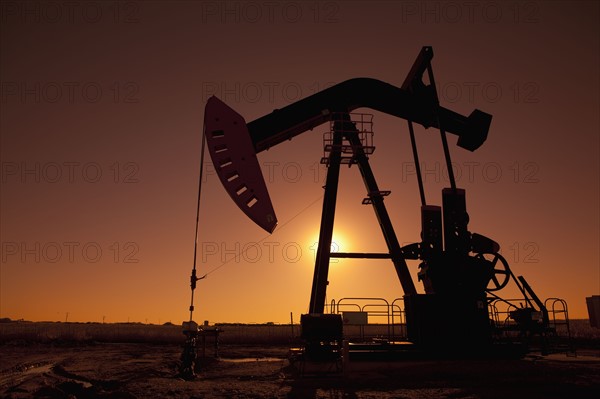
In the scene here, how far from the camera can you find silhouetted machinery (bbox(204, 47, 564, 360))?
33.6 ft

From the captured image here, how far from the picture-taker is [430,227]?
11703 mm

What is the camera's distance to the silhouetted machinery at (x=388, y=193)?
10.2m

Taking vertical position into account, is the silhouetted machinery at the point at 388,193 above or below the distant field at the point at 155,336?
above

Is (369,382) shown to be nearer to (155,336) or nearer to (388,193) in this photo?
(388,193)

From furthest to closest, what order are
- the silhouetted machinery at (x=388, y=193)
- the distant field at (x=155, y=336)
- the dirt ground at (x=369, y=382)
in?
the distant field at (x=155, y=336), the silhouetted machinery at (x=388, y=193), the dirt ground at (x=369, y=382)

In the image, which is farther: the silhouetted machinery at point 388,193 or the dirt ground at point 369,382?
the silhouetted machinery at point 388,193

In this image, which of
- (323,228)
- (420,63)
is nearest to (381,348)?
(323,228)

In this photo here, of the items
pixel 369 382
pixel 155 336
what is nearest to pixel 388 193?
pixel 369 382

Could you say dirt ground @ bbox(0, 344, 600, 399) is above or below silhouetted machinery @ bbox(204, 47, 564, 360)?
below

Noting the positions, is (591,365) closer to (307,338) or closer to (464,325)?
(464,325)

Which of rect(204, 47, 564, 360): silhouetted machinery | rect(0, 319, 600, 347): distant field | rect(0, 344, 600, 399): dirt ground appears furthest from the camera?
rect(0, 319, 600, 347): distant field

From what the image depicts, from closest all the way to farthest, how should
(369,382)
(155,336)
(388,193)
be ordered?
(369,382)
(388,193)
(155,336)

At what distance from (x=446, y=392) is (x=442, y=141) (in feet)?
21.0

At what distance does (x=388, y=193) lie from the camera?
12.0 m
